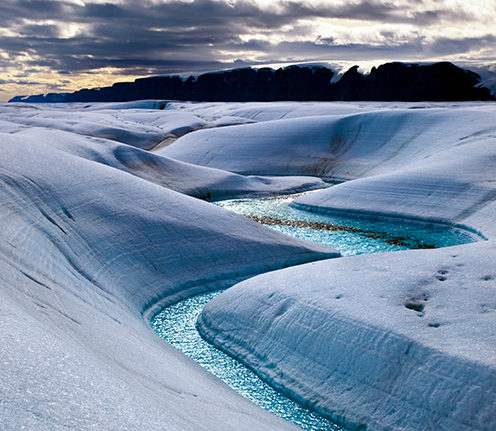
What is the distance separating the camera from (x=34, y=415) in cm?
199

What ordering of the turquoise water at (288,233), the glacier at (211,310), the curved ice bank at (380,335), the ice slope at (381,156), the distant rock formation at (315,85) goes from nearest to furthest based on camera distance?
the glacier at (211,310)
the curved ice bank at (380,335)
the turquoise water at (288,233)
the ice slope at (381,156)
the distant rock formation at (315,85)

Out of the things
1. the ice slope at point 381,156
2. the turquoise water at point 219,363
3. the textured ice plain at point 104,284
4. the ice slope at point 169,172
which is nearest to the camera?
the textured ice plain at point 104,284

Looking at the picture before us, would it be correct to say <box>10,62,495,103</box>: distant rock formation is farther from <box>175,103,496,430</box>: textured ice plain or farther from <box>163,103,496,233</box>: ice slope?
<box>175,103,496,430</box>: textured ice plain

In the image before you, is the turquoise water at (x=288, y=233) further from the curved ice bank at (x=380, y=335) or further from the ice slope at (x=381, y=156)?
the ice slope at (x=381, y=156)

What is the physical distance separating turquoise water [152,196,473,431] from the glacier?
0.16 meters

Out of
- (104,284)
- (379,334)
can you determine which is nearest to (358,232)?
(104,284)

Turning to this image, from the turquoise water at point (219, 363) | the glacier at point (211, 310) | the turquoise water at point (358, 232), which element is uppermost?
the glacier at point (211, 310)

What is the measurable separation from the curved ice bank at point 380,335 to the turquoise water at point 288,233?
14 centimetres

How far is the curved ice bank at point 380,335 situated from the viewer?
427cm

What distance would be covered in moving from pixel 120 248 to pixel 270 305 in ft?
9.65

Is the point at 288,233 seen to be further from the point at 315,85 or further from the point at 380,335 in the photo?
the point at 315,85

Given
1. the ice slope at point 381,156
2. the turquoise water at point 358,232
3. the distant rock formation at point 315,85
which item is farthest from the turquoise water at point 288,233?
the distant rock formation at point 315,85

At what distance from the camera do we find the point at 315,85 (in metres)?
76.3

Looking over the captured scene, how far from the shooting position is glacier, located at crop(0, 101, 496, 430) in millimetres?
2684
